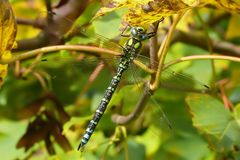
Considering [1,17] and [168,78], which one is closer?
[1,17]

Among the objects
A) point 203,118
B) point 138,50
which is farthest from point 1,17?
Answer: point 203,118

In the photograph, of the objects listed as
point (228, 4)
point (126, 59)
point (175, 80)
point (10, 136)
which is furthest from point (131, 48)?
point (10, 136)

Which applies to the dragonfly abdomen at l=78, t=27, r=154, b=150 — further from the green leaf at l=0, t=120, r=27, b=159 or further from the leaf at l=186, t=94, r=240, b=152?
the green leaf at l=0, t=120, r=27, b=159

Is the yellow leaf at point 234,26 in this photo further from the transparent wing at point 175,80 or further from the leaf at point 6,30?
the leaf at point 6,30

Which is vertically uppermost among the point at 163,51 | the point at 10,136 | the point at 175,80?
the point at 163,51

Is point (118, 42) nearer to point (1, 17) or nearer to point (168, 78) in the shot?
point (168, 78)

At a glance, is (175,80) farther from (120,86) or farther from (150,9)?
(150,9)

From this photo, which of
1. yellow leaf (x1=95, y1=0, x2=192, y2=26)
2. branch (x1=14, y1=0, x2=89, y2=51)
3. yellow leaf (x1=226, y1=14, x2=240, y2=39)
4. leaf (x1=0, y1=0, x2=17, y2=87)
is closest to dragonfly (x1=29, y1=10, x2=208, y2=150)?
branch (x1=14, y1=0, x2=89, y2=51)

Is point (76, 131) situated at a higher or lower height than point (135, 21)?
lower
